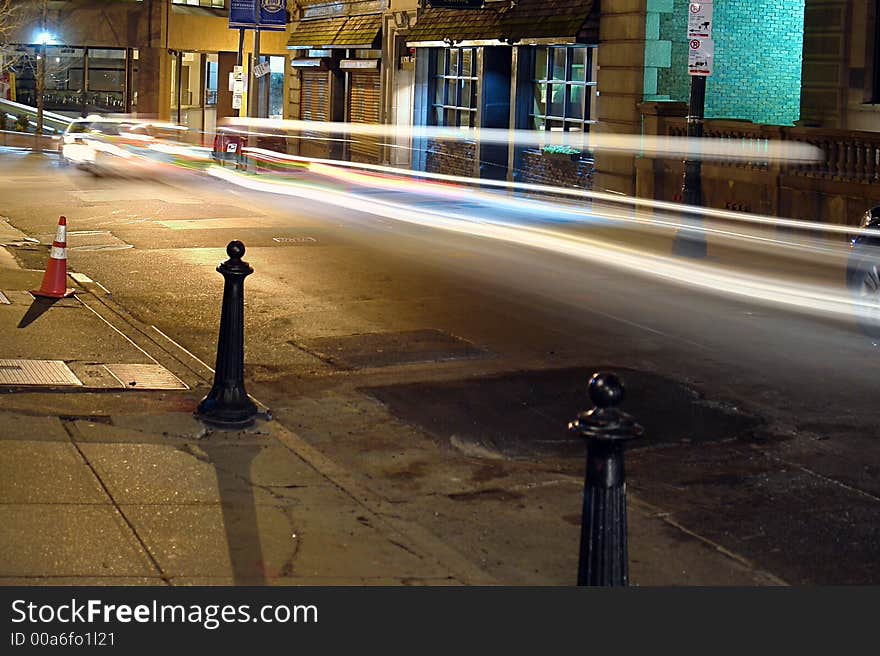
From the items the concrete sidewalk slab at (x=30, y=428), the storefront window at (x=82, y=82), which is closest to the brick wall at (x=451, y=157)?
the concrete sidewalk slab at (x=30, y=428)

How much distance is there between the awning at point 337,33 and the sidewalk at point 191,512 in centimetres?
3045

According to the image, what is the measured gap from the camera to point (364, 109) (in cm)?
4109

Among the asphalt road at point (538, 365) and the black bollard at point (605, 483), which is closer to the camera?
the black bollard at point (605, 483)

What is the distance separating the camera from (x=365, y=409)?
31.4 feet

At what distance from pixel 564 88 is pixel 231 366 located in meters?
22.8

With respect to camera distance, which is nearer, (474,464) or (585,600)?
(585,600)

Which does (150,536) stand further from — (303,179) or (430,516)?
(303,179)

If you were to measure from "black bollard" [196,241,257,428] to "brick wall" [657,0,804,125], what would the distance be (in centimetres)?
1968

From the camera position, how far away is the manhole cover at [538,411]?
8914mm

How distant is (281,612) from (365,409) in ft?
13.1

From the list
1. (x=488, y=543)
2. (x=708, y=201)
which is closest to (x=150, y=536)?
(x=488, y=543)

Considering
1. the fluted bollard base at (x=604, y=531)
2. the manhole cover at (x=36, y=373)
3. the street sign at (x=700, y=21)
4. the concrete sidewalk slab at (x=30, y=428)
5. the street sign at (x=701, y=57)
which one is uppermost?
the street sign at (x=700, y=21)

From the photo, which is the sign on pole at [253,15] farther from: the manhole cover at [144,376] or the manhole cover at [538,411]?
the manhole cover at [538,411]

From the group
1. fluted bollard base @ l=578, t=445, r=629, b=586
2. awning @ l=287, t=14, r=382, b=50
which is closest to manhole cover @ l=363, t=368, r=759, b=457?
fluted bollard base @ l=578, t=445, r=629, b=586
